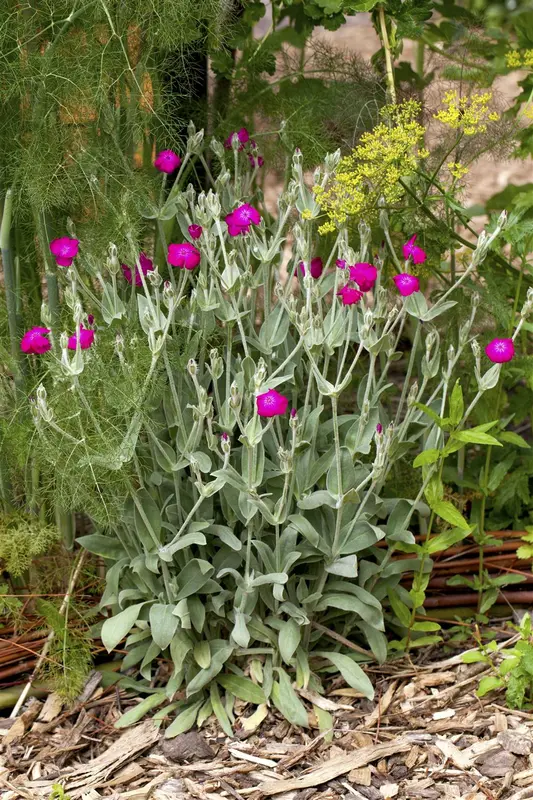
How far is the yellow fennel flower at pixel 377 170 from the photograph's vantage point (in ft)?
5.66

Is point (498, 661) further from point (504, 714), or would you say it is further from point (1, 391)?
point (1, 391)

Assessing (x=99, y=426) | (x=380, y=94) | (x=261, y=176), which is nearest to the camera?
(x=99, y=426)

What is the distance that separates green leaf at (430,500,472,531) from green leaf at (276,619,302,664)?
0.35m

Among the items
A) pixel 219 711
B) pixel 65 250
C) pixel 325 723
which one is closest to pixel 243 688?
pixel 219 711

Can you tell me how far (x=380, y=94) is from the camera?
7.02 feet

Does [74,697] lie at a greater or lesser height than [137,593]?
lesser

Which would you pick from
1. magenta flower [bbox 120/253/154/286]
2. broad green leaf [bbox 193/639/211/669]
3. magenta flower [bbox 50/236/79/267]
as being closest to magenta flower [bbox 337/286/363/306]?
magenta flower [bbox 120/253/154/286]

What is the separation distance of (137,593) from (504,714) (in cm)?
76

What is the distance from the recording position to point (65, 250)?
172cm

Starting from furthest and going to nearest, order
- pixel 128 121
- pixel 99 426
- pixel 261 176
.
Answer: pixel 261 176, pixel 128 121, pixel 99 426

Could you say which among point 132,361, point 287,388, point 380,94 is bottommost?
point 287,388

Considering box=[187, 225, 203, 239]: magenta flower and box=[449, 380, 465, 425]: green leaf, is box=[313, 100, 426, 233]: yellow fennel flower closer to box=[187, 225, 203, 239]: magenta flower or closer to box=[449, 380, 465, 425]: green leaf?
box=[187, 225, 203, 239]: magenta flower

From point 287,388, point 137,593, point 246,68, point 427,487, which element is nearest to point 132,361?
point 287,388

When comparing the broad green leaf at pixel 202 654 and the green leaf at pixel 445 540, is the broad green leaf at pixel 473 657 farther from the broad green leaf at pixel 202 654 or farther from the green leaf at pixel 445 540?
the broad green leaf at pixel 202 654
